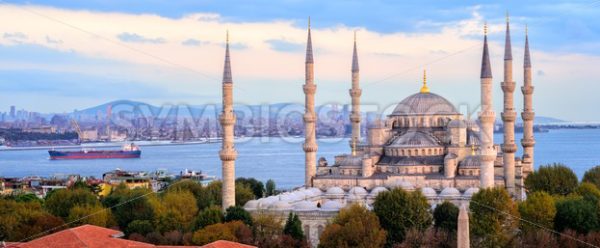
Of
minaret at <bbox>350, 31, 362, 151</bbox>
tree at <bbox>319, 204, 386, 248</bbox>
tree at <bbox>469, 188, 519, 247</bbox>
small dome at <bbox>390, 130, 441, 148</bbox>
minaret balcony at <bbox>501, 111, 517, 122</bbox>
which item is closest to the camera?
tree at <bbox>319, 204, 386, 248</bbox>

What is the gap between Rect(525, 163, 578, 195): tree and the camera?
2667 cm

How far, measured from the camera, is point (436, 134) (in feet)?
100

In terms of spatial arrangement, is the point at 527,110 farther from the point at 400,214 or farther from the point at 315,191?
the point at 400,214

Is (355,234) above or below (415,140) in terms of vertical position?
below

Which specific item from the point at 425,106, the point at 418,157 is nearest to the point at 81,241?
the point at 418,157

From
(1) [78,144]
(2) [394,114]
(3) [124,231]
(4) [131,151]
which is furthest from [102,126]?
(3) [124,231]

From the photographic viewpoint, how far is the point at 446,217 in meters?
22.6

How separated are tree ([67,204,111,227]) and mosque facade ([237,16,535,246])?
3891 millimetres

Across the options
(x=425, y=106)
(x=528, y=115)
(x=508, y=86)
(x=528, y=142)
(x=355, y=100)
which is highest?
(x=508, y=86)

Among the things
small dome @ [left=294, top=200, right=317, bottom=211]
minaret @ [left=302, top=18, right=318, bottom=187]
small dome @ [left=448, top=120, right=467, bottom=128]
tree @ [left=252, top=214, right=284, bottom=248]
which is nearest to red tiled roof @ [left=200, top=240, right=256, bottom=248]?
tree @ [left=252, top=214, right=284, bottom=248]

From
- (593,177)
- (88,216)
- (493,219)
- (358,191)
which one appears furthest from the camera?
(593,177)

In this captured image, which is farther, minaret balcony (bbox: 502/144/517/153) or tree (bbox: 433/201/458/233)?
minaret balcony (bbox: 502/144/517/153)

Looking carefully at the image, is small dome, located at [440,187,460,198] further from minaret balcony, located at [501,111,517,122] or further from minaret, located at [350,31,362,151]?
minaret, located at [350,31,362,151]

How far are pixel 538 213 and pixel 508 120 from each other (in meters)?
6.13
